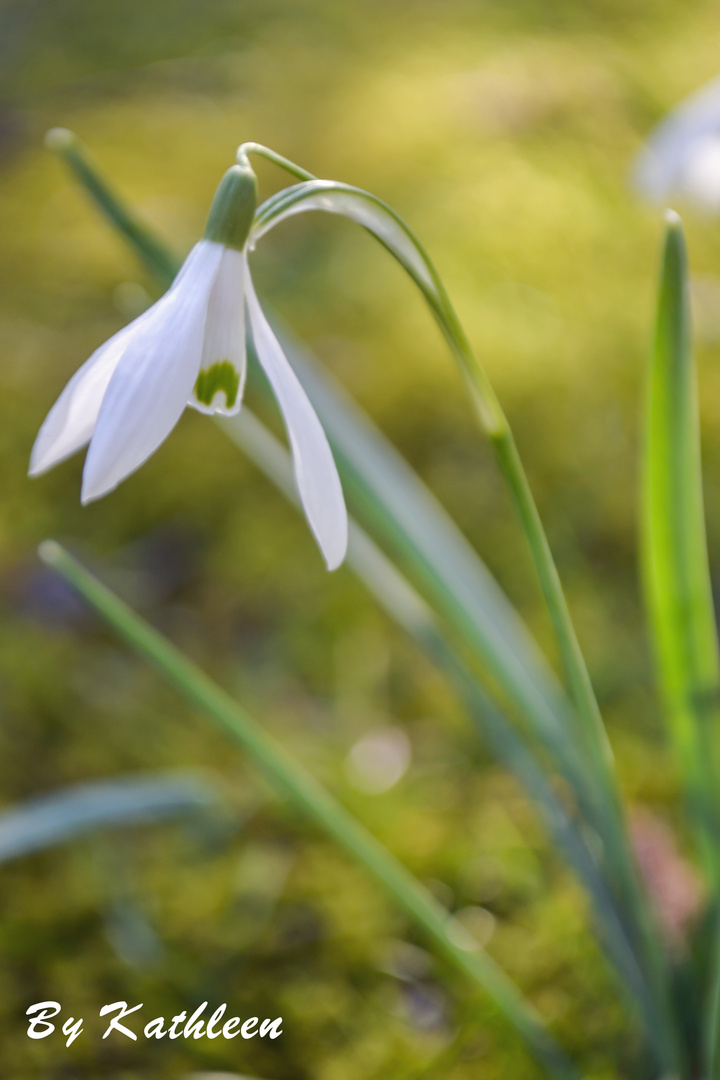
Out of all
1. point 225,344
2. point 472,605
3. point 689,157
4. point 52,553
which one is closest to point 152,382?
point 225,344

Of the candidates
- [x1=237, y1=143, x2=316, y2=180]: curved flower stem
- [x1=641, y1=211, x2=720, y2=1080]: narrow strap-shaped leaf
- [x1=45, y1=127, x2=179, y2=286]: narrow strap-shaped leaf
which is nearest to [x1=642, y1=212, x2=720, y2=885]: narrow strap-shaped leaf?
[x1=641, y1=211, x2=720, y2=1080]: narrow strap-shaped leaf

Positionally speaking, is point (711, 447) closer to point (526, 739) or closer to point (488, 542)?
point (488, 542)

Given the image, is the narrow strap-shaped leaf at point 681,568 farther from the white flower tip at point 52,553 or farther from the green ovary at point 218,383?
the white flower tip at point 52,553

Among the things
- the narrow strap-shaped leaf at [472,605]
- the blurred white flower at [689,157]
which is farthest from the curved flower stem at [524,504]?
the blurred white flower at [689,157]

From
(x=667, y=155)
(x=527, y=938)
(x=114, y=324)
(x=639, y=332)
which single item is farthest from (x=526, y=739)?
(x=114, y=324)

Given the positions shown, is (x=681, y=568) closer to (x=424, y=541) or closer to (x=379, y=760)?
(x=424, y=541)

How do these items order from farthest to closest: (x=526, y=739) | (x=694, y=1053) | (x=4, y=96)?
(x=4, y=96) → (x=526, y=739) → (x=694, y=1053)
